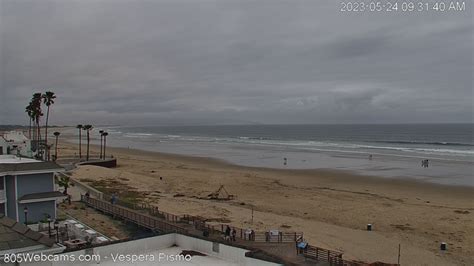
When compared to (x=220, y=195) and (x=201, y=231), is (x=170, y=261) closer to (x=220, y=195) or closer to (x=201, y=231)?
(x=201, y=231)

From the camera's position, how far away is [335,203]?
33844mm

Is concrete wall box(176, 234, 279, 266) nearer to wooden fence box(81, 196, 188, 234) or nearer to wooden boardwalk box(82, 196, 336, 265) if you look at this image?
wooden boardwalk box(82, 196, 336, 265)

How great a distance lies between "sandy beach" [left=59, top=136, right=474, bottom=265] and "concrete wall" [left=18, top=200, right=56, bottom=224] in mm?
10223

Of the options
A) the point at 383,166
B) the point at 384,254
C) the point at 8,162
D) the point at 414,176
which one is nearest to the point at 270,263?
the point at 384,254

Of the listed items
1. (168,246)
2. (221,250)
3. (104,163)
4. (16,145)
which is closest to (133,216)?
(168,246)

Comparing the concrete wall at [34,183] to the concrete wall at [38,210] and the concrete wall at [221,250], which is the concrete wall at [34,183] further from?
the concrete wall at [221,250]

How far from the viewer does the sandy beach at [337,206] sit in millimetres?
23109

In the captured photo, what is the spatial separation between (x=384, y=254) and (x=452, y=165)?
4364cm

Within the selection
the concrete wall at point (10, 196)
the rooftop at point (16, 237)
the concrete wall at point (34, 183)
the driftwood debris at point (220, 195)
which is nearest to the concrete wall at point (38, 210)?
the concrete wall at point (10, 196)

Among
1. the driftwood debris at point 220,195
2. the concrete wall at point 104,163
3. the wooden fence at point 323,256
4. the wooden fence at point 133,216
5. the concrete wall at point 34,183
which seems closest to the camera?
the wooden fence at point 323,256

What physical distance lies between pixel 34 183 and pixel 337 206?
21.5 meters

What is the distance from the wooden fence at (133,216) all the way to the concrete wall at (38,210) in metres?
4.09

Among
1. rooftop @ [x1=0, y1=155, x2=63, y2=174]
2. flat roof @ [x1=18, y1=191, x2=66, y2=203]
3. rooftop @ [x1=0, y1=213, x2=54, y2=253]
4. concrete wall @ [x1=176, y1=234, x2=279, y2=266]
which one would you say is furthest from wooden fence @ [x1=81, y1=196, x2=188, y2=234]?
rooftop @ [x1=0, y1=213, x2=54, y2=253]

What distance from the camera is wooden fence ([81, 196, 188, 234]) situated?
20425mm
